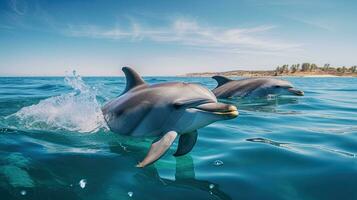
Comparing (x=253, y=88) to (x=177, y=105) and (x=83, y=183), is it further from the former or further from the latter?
(x=83, y=183)

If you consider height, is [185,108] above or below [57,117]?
above

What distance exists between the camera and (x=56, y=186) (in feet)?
13.2

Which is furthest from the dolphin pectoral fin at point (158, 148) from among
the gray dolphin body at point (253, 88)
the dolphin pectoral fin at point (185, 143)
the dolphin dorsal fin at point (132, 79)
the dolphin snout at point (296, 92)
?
the dolphin snout at point (296, 92)

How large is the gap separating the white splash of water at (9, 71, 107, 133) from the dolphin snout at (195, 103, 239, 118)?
8.89 feet

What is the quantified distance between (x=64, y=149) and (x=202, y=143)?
94.2 inches

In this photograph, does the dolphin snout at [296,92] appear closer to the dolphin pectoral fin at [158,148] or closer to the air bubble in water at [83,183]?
the dolphin pectoral fin at [158,148]

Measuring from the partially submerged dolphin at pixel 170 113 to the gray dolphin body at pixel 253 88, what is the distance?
27.9 ft

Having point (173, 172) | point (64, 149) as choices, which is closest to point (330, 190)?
point (173, 172)

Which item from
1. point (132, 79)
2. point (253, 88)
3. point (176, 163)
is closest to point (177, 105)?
point (176, 163)

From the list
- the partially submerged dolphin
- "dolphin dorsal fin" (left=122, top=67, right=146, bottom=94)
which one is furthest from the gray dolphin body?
the partially submerged dolphin

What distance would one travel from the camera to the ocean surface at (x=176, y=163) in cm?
399

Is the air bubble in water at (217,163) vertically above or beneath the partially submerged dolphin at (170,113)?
beneath

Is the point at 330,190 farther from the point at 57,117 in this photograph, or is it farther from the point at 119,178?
the point at 57,117

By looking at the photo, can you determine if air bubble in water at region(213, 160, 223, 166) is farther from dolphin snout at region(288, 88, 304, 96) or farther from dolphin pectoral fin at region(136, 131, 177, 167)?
dolphin snout at region(288, 88, 304, 96)
